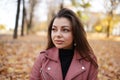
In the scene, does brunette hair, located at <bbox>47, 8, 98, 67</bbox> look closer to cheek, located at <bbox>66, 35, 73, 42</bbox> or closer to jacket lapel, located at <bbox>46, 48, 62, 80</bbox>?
cheek, located at <bbox>66, 35, 73, 42</bbox>

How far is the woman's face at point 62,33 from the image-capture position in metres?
3.21

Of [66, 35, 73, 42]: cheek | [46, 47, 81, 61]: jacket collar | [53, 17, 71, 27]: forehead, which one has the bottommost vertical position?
[46, 47, 81, 61]: jacket collar

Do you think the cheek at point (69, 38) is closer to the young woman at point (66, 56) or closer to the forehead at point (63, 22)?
the young woman at point (66, 56)

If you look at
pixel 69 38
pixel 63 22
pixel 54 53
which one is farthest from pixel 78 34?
pixel 54 53

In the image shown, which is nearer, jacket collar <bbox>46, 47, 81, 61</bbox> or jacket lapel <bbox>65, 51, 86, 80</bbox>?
jacket lapel <bbox>65, 51, 86, 80</bbox>

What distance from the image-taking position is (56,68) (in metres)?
3.20

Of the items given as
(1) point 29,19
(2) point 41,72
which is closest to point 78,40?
(2) point 41,72

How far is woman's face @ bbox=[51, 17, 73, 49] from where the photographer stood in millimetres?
3213

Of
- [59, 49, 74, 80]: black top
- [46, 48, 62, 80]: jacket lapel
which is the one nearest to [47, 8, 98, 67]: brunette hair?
[59, 49, 74, 80]: black top

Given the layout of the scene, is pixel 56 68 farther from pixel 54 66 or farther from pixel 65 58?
pixel 65 58

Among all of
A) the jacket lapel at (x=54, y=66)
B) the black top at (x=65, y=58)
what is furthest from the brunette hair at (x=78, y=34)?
the jacket lapel at (x=54, y=66)

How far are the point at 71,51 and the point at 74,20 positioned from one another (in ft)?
1.36

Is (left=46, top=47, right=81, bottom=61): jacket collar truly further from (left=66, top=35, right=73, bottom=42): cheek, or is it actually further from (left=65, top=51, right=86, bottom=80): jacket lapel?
(left=66, top=35, right=73, bottom=42): cheek

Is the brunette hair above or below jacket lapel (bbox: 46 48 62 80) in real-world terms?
above
